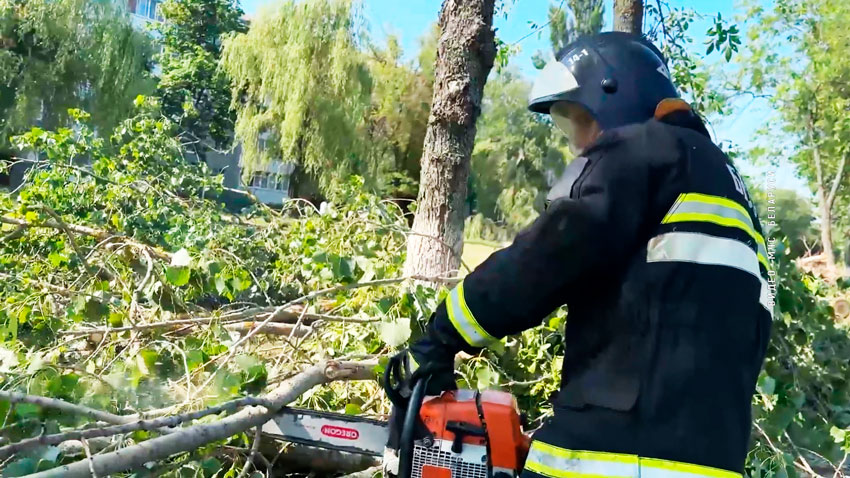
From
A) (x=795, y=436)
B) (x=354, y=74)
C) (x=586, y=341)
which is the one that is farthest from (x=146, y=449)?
(x=354, y=74)

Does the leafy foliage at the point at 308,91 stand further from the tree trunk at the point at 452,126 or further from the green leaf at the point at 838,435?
the green leaf at the point at 838,435

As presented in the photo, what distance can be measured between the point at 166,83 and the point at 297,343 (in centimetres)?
2836

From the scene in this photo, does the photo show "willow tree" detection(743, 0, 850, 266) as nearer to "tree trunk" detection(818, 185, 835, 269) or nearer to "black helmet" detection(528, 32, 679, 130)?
"tree trunk" detection(818, 185, 835, 269)

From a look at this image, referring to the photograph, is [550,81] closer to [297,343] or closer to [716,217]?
[716,217]

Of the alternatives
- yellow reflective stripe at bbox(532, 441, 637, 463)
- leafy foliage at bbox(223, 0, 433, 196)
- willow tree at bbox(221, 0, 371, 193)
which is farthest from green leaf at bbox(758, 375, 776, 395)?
willow tree at bbox(221, 0, 371, 193)

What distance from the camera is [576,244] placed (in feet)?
4.14

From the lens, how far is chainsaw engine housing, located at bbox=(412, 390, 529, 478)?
146 cm

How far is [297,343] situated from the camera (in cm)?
308

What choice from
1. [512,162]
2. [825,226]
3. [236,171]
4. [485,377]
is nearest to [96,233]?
[485,377]

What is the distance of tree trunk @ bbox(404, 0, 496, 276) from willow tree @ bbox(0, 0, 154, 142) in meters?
14.7

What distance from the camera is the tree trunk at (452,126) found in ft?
11.8

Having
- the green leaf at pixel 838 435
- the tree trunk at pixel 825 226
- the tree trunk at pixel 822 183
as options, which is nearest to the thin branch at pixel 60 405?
the green leaf at pixel 838 435

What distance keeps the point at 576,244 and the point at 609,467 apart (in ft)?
1.38

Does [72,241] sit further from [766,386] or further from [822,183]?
[822,183]
